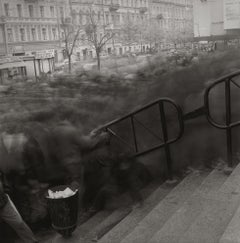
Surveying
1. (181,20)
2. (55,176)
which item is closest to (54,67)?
(55,176)

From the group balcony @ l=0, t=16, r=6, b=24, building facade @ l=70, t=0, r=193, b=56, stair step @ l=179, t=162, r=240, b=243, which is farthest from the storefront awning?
stair step @ l=179, t=162, r=240, b=243

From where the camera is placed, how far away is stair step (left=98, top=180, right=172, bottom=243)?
2.37m

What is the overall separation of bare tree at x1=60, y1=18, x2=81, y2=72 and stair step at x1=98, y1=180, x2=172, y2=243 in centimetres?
170

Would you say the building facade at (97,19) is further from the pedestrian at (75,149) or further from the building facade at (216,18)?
the pedestrian at (75,149)

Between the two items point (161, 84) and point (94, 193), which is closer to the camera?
point (94, 193)

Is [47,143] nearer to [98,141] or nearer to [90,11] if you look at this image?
[98,141]

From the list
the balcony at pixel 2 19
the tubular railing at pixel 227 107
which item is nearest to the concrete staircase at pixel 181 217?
the tubular railing at pixel 227 107

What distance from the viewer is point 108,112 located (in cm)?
469

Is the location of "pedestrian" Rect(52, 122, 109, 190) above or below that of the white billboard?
below

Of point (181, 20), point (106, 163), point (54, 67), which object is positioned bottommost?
point (106, 163)

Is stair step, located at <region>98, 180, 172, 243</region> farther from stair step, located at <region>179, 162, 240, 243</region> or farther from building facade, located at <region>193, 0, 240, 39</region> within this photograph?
building facade, located at <region>193, 0, 240, 39</region>

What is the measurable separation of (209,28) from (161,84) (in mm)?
1294

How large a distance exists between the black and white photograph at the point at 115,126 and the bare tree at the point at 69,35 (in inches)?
0.7

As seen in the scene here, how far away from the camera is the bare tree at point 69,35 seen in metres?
3.83
